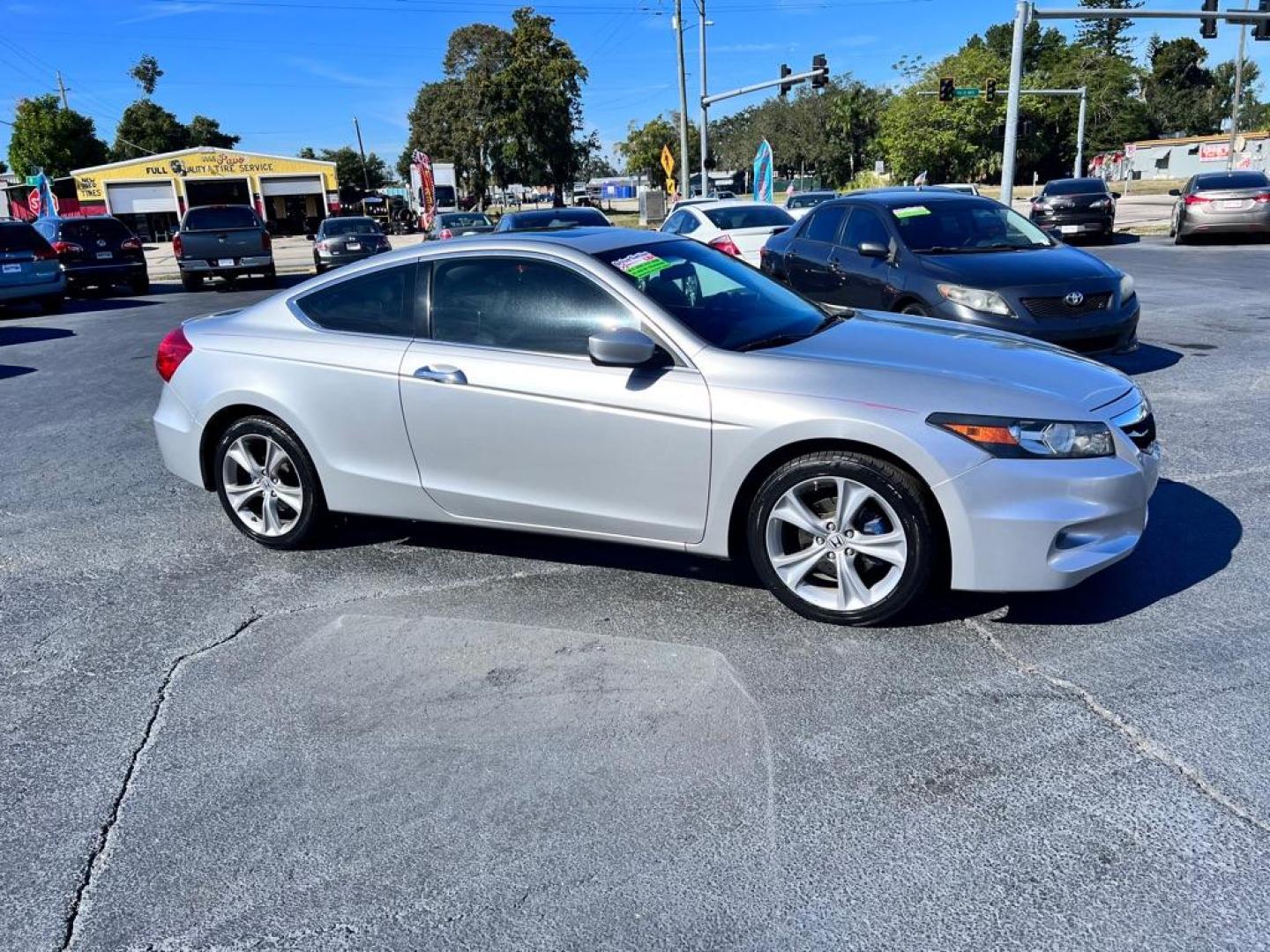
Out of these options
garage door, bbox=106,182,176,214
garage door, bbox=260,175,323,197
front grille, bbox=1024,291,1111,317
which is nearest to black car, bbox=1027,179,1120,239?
front grille, bbox=1024,291,1111,317

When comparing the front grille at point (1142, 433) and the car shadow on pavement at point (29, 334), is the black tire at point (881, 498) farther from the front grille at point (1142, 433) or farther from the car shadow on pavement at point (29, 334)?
the car shadow on pavement at point (29, 334)

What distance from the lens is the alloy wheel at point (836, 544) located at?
12.5ft

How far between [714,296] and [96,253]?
20268 mm

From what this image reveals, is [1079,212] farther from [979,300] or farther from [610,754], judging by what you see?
[610,754]

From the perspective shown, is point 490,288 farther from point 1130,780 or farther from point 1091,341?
point 1091,341

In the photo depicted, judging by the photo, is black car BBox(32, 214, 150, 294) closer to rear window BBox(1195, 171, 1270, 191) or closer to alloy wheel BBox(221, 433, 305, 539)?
alloy wheel BBox(221, 433, 305, 539)

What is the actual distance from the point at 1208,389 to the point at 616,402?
19.4 ft

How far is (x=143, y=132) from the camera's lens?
3484 inches

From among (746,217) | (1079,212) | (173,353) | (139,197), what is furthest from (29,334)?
(139,197)

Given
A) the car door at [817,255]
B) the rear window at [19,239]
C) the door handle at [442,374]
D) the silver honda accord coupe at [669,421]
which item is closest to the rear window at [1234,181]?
the car door at [817,255]

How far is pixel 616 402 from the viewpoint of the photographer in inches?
161

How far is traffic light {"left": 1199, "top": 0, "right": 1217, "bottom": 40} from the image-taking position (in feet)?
78.9

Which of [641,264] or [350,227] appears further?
[350,227]

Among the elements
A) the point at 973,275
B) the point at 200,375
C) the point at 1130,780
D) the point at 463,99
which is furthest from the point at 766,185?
the point at 463,99
